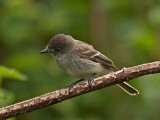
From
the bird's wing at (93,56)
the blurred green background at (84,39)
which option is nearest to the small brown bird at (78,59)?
the bird's wing at (93,56)

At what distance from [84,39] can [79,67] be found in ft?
7.17

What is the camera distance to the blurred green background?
6586mm

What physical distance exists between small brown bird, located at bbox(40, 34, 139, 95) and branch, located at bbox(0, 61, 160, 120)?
Answer: 1.16 metres

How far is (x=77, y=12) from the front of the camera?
8047mm

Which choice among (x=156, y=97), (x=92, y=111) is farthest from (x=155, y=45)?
(x=92, y=111)

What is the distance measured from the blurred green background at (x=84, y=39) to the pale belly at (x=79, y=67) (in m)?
0.84

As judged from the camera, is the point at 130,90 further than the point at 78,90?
Yes

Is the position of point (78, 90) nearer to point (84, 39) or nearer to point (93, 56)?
point (93, 56)

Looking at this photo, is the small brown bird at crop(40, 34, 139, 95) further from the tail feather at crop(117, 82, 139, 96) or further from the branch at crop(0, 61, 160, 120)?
the branch at crop(0, 61, 160, 120)

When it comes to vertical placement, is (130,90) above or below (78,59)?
below

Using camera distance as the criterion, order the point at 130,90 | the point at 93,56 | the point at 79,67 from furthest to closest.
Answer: the point at 93,56, the point at 130,90, the point at 79,67

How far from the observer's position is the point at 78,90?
450 centimetres

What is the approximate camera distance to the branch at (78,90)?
4305 millimetres

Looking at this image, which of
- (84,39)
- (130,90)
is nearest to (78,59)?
(130,90)
